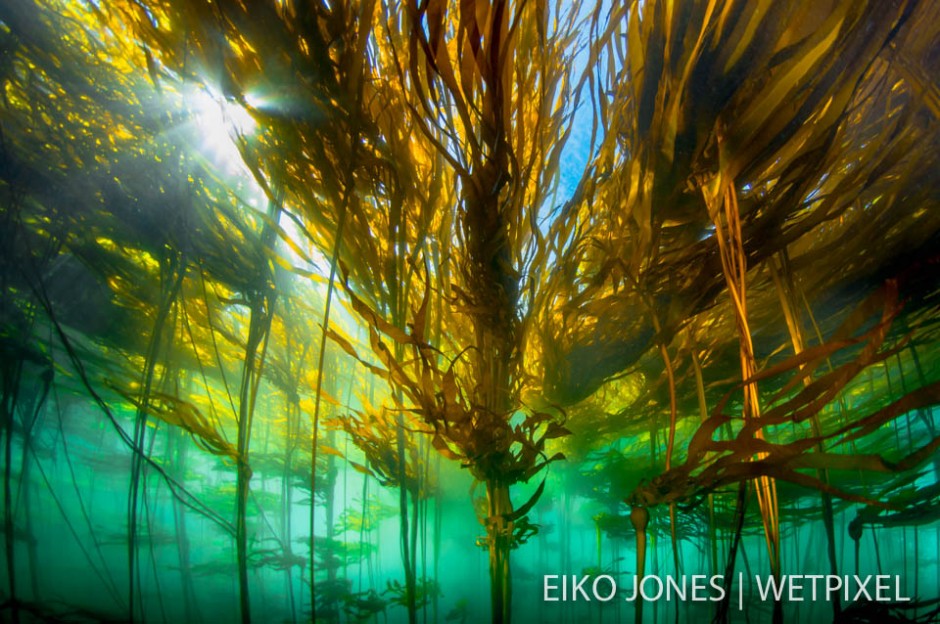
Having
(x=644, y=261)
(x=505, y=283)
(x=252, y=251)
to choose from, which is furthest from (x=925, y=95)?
(x=252, y=251)

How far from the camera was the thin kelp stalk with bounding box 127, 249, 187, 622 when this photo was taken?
234cm

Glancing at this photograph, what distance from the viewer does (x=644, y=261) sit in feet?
6.03

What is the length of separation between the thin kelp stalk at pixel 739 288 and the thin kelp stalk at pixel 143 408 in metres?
3.02

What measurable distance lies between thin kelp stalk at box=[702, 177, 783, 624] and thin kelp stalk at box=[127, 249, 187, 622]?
119 inches

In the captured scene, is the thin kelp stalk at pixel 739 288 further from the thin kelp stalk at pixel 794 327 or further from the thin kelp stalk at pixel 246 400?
the thin kelp stalk at pixel 246 400

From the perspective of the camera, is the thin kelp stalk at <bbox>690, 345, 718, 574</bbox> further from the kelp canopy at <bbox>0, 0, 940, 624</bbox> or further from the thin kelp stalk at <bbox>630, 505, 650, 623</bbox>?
the thin kelp stalk at <bbox>630, 505, 650, 623</bbox>

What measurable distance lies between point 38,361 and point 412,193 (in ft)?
20.4

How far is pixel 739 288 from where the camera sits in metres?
1.36

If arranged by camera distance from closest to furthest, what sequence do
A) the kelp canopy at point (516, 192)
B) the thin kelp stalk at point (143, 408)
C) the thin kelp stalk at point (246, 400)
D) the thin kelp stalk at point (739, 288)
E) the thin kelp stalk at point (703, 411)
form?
1. the kelp canopy at point (516, 192)
2. the thin kelp stalk at point (739, 288)
3. the thin kelp stalk at point (703, 411)
4. the thin kelp stalk at point (246, 400)
5. the thin kelp stalk at point (143, 408)

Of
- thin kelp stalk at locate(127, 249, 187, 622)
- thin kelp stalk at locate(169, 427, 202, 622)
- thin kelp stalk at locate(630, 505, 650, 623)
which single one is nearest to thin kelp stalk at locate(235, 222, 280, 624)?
thin kelp stalk at locate(127, 249, 187, 622)

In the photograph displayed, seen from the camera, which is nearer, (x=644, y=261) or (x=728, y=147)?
(x=728, y=147)

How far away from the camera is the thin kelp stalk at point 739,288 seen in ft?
4.37

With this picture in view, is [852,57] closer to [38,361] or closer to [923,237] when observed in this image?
[923,237]

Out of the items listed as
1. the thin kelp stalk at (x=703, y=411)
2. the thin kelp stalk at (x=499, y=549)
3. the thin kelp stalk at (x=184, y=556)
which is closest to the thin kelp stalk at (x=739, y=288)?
the thin kelp stalk at (x=703, y=411)
